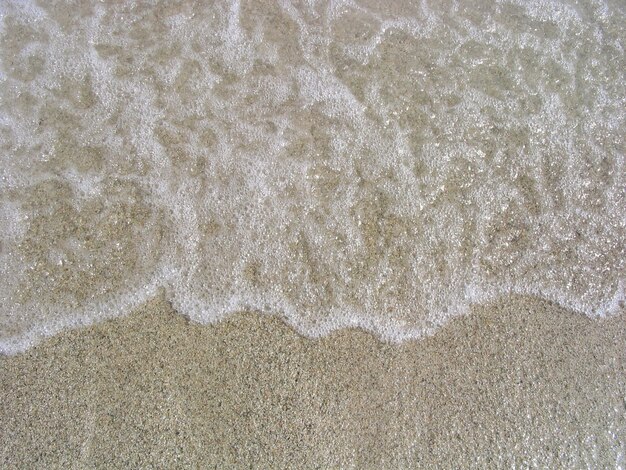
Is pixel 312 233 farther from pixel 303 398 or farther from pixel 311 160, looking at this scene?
pixel 303 398

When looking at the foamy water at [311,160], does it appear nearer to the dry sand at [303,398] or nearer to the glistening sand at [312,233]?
the glistening sand at [312,233]

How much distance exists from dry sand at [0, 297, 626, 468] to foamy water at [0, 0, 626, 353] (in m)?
0.14

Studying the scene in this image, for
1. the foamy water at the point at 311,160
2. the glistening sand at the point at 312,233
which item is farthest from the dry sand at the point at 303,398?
the foamy water at the point at 311,160

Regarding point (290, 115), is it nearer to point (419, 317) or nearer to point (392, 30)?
point (392, 30)

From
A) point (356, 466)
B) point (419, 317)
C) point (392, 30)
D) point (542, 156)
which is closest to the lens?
point (356, 466)

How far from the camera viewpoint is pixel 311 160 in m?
2.77

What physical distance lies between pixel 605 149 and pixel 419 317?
140 centimetres

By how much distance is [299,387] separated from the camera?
2383 millimetres

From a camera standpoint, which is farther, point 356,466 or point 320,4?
point 320,4

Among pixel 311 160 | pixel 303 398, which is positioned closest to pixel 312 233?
pixel 311 160

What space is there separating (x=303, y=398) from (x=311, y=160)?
3.93 feet

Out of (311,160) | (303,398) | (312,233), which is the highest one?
(311,160)

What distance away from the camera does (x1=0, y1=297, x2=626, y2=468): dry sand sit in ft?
7.62

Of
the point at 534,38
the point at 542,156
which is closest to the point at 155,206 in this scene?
the point at 542,156
